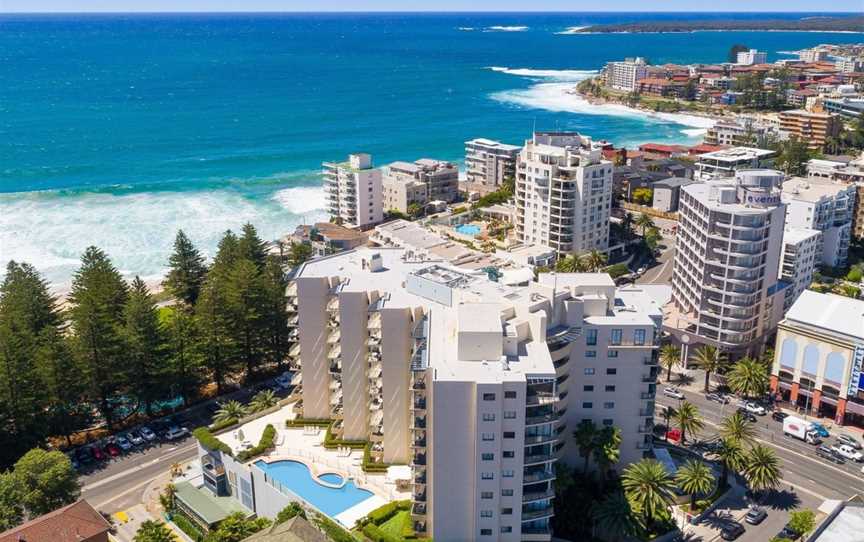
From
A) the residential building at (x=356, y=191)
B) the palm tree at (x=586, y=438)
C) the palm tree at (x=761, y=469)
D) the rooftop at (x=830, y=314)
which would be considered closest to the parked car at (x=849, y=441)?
the rooftop at (x=830, y=314)

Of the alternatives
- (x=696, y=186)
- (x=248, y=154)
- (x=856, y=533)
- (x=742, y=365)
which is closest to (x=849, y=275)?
(x=696, y=186)

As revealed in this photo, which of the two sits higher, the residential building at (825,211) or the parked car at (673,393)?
the residential building at (825,211)

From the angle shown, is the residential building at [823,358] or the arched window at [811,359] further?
the arched window at [811,359]

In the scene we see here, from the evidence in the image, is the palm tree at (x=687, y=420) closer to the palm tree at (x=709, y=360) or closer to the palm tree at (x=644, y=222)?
the palm tree at (x=709, y=360)

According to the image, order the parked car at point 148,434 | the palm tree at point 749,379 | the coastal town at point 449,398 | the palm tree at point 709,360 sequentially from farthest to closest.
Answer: the palm tree at point 709,360, the palm tree at point 749,379, the parked car at point 148,434, the coastal town at point 449,398

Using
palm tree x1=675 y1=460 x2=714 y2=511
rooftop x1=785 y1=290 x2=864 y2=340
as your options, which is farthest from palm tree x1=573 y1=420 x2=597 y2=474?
rooftop x1=785 y1=290 x2=864 y2=340

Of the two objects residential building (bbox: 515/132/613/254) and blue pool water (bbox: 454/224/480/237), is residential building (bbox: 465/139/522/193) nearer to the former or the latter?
blue pool water (bbox: 454/224/480/237)

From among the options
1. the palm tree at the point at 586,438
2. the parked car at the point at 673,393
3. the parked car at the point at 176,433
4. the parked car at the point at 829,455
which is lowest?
the parked car at the point at 176,433
